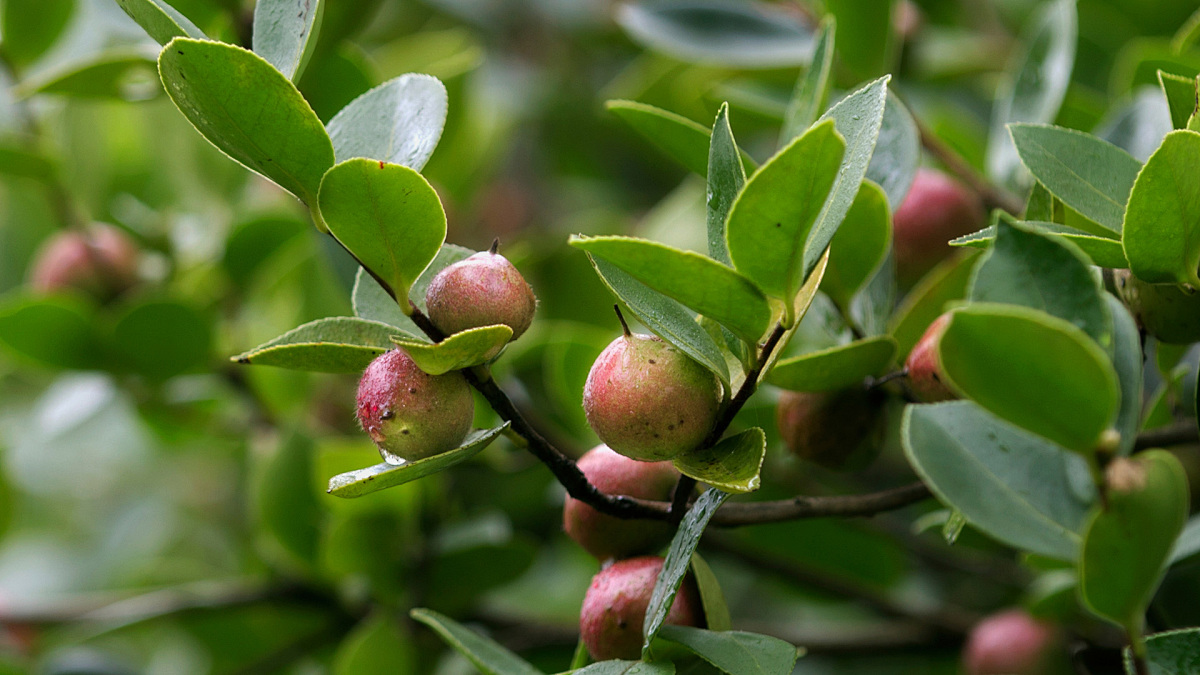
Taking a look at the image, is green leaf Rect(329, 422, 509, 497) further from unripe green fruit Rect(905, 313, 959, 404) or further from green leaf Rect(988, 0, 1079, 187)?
green leaf Rect(988, 0, 1079, 187)

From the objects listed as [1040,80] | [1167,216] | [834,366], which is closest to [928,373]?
[834,366]

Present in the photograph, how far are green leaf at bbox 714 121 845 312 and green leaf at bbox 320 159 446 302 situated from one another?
0.16 meters

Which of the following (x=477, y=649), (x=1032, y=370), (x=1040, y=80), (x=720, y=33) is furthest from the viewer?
(x=720, y=33)

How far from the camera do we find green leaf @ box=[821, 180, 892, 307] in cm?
72

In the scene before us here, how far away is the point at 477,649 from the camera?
646 mm

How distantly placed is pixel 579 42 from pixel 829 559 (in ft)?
4.96

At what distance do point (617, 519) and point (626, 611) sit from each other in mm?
64

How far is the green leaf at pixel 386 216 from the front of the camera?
528mm

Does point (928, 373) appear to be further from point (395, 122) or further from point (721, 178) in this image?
point (395, 122)

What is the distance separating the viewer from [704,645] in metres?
0.58

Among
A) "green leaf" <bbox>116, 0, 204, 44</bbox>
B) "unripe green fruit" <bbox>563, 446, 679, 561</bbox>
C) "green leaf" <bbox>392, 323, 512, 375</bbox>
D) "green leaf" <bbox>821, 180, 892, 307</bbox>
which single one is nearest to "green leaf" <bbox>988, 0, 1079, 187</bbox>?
"green leaf" <bbox>821, 180, 892, 307</bbox>

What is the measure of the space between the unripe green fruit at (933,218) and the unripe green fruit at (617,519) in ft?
1.42

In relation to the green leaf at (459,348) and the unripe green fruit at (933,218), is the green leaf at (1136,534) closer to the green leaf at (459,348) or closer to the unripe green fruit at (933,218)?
the green leaf at (459,348)

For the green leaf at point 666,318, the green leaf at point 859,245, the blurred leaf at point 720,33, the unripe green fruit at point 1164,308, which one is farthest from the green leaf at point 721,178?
the blurred leaf at point 720,33
